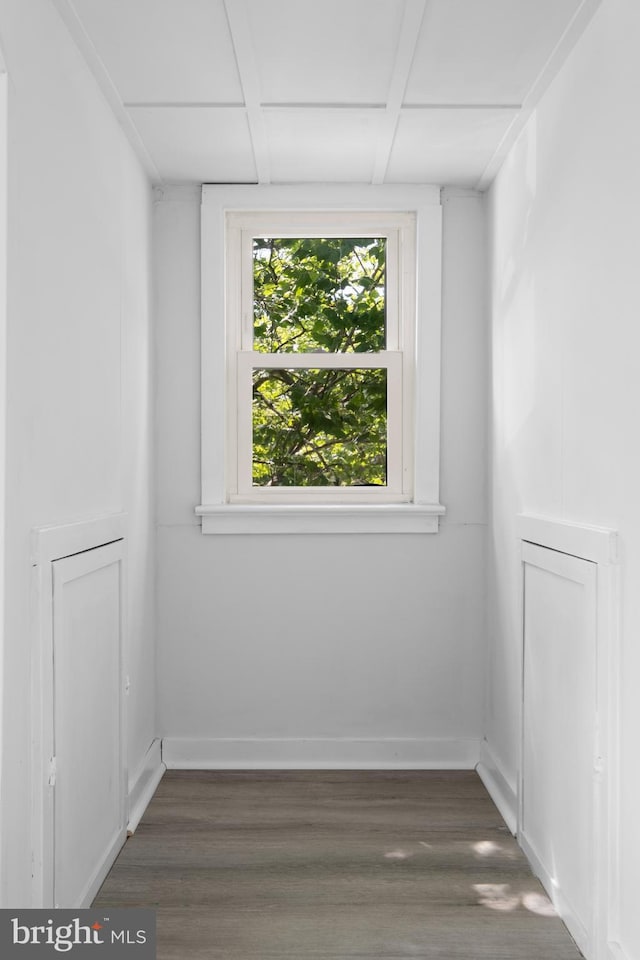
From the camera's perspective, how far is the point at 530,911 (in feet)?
7.06

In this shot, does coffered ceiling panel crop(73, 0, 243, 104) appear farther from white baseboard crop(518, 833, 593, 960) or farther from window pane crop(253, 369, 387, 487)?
white baseboard crop(518, 833, 593, 960)

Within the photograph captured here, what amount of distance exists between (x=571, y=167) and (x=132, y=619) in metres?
1.93

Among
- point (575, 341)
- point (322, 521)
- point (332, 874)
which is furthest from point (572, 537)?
point (322, 521)

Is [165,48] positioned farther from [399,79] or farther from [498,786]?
[498,786]

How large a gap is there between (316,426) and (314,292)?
1.74ft

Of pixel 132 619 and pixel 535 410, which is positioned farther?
pixel 132 619

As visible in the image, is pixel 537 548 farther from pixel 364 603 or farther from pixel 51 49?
pixel 51 49

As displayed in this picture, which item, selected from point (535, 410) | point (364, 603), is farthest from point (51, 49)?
point (364, 603)

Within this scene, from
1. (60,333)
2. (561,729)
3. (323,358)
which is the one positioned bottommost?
(561,729)

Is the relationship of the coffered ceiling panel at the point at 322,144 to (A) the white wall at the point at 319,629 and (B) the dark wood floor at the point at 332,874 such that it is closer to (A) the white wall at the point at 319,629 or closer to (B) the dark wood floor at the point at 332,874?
(A) the white wall at the point at 319,629

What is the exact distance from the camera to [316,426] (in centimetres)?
325

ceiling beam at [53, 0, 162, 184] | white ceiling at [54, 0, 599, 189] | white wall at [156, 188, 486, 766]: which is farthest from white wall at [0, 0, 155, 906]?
white wall at [156, 188, 486, 766]

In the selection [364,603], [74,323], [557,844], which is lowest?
[557,844]

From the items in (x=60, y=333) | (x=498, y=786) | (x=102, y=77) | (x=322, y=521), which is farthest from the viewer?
(x=322, y=521)
